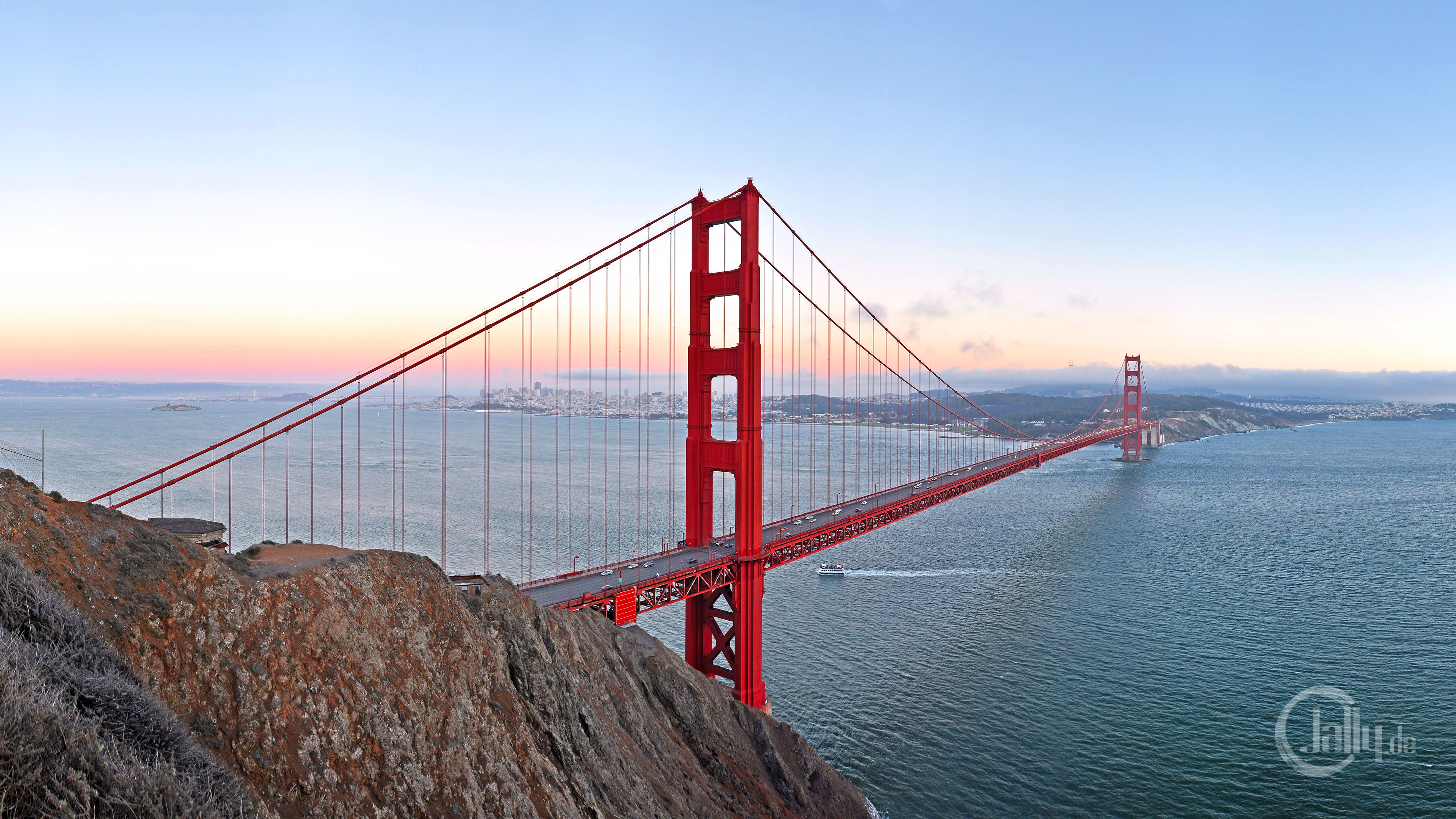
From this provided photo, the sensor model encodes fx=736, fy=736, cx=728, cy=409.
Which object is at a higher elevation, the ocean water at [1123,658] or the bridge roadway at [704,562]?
the bridge roadway at [704,562]

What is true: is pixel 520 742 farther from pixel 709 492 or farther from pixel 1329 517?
pixel 1329 517

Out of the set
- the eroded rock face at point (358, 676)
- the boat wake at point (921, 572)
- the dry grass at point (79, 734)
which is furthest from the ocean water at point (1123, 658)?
the dry grass at point (79, 734)

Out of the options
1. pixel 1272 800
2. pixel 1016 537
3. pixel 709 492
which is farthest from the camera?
pixel 1016 537

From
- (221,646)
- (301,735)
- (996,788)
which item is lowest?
(996,788)

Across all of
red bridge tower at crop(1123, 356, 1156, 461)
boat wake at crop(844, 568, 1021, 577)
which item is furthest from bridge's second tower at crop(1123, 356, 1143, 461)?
boat wake at crop(844, 568, 1021, 577)

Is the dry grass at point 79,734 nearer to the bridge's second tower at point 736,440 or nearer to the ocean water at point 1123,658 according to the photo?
the bridge's second tower at point 736,440

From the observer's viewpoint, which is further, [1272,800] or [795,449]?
[795,449]

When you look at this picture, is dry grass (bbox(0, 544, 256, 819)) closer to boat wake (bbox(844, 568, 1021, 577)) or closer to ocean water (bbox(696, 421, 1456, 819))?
ocean water (bbox(696, 421, 1456, 819))

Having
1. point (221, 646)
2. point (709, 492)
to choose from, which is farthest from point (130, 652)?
point (709, 492)
